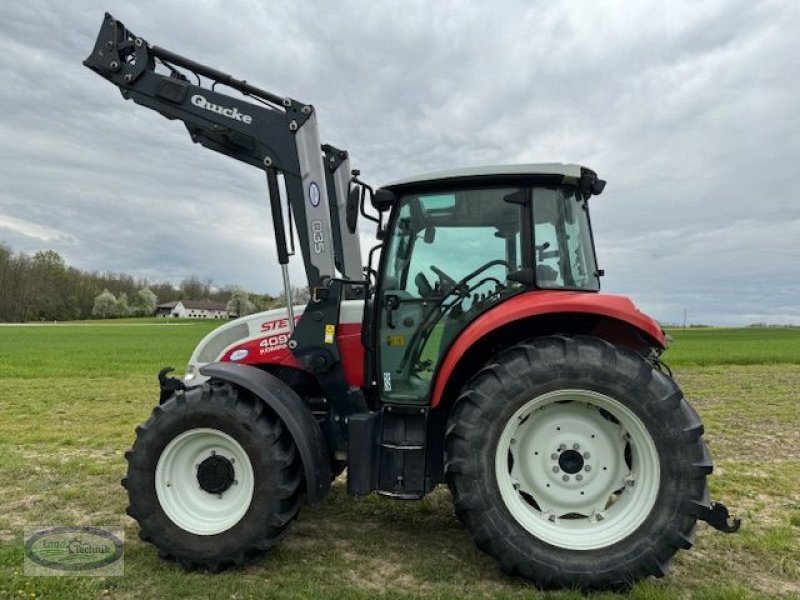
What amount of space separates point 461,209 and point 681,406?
1.83m

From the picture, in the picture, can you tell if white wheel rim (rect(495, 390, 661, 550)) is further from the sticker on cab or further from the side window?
the sticker on cab

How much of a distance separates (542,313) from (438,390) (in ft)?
2.76

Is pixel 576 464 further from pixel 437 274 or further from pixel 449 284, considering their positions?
pixel 437 274

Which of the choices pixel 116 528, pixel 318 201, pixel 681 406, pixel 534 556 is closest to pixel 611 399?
pixel 681 406

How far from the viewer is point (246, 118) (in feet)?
14.6

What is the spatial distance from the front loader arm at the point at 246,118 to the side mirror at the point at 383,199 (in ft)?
1.45

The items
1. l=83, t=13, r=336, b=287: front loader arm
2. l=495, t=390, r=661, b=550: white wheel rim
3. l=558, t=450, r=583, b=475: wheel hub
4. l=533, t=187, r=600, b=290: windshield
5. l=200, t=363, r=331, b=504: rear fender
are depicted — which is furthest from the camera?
l=83, t=13, r=336, b=287: front loader arm

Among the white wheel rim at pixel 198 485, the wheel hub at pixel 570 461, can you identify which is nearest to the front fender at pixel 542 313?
the wheel hub at pixel 570 461

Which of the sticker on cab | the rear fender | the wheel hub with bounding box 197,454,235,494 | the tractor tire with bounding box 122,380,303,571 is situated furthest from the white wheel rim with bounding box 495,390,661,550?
the sticker on cab

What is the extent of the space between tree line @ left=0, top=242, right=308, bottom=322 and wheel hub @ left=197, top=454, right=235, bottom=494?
6741 cm

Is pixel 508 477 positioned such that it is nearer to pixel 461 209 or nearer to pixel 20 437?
pixel 461 209

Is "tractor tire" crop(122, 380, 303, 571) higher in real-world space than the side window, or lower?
lower

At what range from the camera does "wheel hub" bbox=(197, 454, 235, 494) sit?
13.1 feet

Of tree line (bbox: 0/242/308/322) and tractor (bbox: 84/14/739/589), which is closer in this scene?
tractor (bbox: 84/14/739/589)
